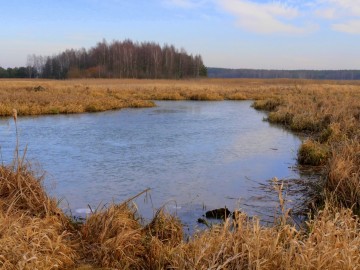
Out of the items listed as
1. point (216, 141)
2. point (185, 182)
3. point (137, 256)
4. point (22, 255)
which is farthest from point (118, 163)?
point (22, 255)

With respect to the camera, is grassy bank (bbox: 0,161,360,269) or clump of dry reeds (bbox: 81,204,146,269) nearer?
grassy bank (bbox: 0,161,360,269)

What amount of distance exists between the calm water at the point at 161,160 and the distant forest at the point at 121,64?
57715 millimetres

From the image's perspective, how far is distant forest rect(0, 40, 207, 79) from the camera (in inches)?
2842

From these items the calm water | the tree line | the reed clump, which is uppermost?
the tree line

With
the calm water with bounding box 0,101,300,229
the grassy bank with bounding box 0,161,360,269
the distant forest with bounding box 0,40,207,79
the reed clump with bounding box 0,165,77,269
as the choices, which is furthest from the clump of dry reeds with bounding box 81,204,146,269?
the distant forest with bounding box 0,40,207,79

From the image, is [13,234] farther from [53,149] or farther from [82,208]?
[53,149]

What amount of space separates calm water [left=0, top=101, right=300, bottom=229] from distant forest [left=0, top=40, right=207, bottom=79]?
5772 cm

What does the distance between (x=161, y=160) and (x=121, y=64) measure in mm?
65817

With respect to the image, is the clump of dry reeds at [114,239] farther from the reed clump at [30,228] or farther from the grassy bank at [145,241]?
the reed clump at [30,228]

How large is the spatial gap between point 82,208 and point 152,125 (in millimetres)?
9183

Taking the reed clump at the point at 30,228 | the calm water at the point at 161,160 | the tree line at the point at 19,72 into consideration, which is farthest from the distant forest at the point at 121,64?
the reed clump at the point at 30,228

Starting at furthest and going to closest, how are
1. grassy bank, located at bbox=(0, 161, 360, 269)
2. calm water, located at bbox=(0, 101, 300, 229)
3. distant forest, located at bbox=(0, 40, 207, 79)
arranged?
distant forest, located at bbox=(0, 40, 207, 79), calm water, located at bbox=(0, 101, 300, 229), grassy bank, located at bbox=(0, 161, 360, 269)

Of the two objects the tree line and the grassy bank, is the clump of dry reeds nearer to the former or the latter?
the grassy bank

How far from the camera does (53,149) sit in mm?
9992
